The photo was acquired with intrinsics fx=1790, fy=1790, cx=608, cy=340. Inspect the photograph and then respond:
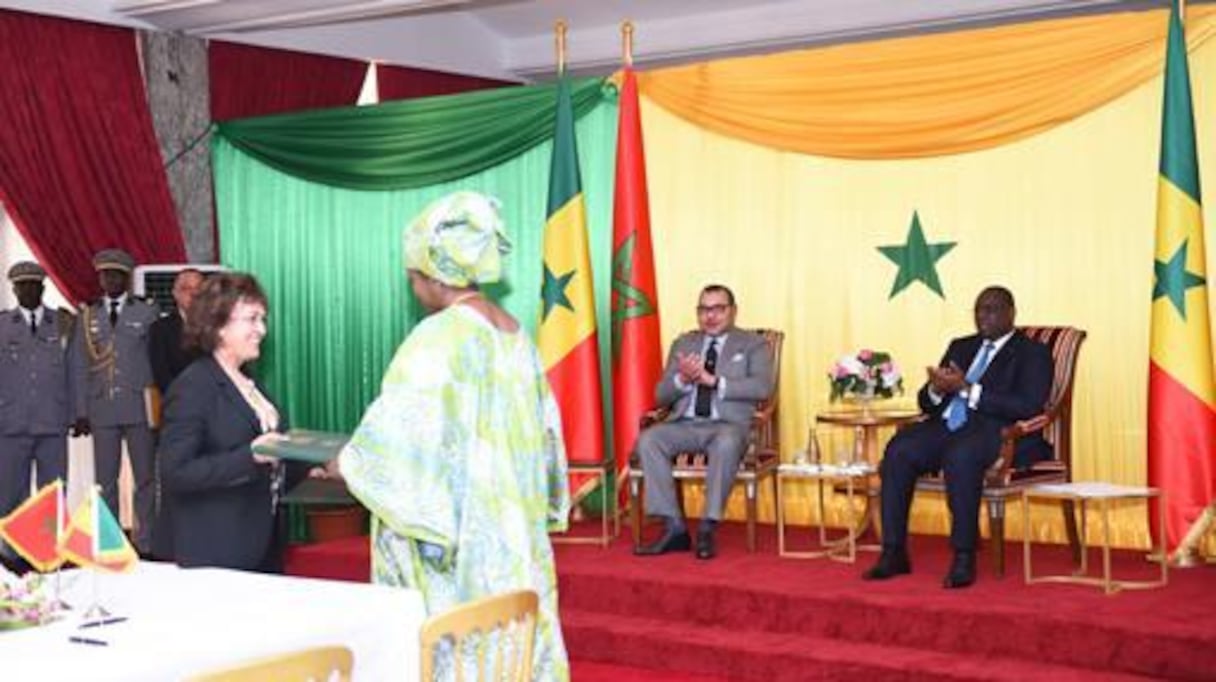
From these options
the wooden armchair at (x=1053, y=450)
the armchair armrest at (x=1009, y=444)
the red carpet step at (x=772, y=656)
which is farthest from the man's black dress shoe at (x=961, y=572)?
the red carpet step at (x=772, y=656)

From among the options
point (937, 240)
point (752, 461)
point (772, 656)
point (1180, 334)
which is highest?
point (937, 240)

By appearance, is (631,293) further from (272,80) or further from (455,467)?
(455,467)

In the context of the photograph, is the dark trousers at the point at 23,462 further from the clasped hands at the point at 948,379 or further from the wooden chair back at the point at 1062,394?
the wooden chair back at the point at 1062,394

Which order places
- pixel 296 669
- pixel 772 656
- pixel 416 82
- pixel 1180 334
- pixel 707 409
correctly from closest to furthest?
1. pixel 296 669
2. pixel 772 656
3. pixel 1180 334
4. pixel 707 409
5. pixel 416 82

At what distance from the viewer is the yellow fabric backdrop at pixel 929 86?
24.1ft

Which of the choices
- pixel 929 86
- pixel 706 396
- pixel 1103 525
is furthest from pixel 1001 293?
pixel 706 396

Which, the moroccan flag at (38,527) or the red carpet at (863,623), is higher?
the moroccan flag at (38,527)

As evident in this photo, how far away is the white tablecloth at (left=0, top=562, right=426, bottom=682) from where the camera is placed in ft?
9.89

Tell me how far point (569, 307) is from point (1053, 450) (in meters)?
2.52

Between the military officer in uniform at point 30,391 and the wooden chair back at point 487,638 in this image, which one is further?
the military officer in uniform at point 30,391

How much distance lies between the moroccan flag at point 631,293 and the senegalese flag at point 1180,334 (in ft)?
7.85

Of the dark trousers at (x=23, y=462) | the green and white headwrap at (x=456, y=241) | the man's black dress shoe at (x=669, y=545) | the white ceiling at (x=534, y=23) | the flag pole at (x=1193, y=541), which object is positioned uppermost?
the white ceiling at (x=534, y=23)

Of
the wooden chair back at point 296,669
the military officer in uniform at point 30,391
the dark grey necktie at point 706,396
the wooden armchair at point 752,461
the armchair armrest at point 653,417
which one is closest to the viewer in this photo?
the wooden chair back at point 296,669

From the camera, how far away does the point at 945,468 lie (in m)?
6.88
